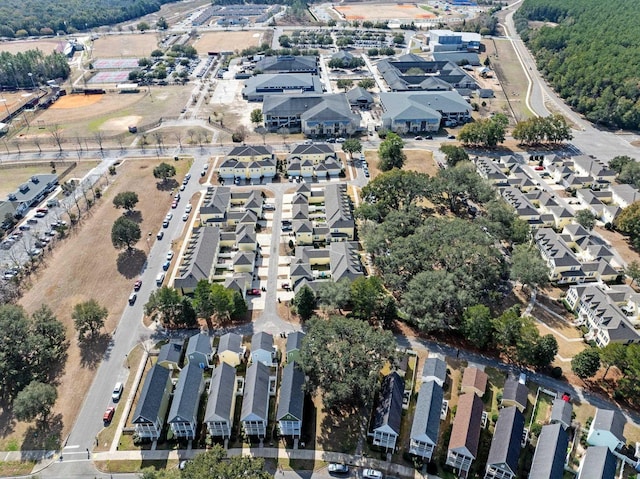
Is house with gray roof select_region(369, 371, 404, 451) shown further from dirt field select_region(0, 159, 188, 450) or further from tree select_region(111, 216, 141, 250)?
tree select_region(111, 216, 141, 250)

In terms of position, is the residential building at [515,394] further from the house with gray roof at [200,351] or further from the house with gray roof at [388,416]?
the house with gray roof at [200,351]

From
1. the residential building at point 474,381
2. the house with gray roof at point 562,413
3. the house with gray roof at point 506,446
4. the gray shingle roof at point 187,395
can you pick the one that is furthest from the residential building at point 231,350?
the house with gray roof at point 562,413

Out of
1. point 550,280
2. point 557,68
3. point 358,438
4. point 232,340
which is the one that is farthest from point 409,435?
point 557,68

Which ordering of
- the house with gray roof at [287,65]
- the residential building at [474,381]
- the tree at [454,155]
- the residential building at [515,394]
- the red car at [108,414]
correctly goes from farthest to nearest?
the house with gray roof at [287,65] → the tree at [454,155] → the residential building at [474,381] → the red car at [108,414] → the residential building at [515,394]

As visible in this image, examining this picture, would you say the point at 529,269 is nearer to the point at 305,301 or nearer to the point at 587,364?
the point at 587,364

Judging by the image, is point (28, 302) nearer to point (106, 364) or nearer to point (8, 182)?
point (106, 364)

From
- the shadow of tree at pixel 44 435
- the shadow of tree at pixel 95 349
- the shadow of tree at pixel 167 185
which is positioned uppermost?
the shadow of tree at pixel 167 185

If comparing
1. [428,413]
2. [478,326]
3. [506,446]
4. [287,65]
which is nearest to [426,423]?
[428,413]
